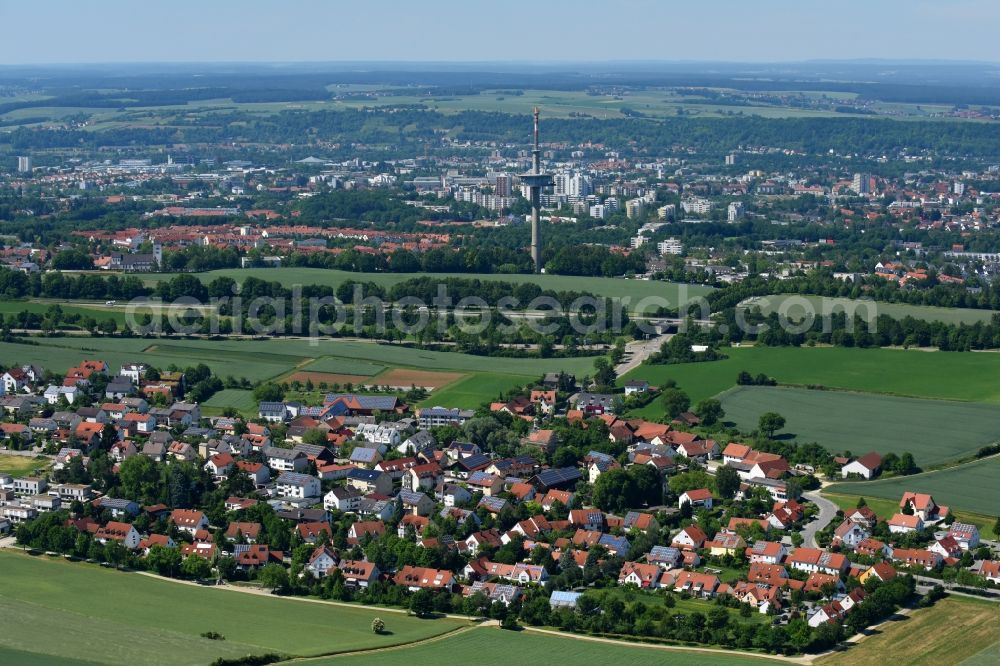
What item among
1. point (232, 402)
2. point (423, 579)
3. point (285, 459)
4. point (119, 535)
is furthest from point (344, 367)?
point (423, 579)

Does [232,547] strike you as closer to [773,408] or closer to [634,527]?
[634,527]

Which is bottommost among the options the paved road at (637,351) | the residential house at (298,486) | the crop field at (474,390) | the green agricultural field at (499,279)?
the green agricultural field at (499,279)

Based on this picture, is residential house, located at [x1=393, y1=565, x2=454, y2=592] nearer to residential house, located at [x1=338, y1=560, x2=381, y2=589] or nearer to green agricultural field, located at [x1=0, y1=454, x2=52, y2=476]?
residential house, located at [x1=338, y1=560, x2=381, y2=589]

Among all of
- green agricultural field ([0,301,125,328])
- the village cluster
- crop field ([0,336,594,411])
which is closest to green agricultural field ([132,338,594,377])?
crop field ([0,336,594,411])

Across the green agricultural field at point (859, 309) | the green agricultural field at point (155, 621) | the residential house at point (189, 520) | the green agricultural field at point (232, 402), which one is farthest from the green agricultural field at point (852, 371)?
the green agricultural field at point (155, 621)

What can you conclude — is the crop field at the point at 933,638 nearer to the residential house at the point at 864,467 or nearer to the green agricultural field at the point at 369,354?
the residential house at the point at 864,467

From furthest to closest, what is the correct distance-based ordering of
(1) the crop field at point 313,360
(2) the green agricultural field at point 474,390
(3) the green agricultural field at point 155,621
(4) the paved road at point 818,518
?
(1) the crop field at point 313,360 → (2) the green agricultural field at point 474,390 → (4) the paved road at point 818,518 → (3) the green agricultural field at point 155,621
